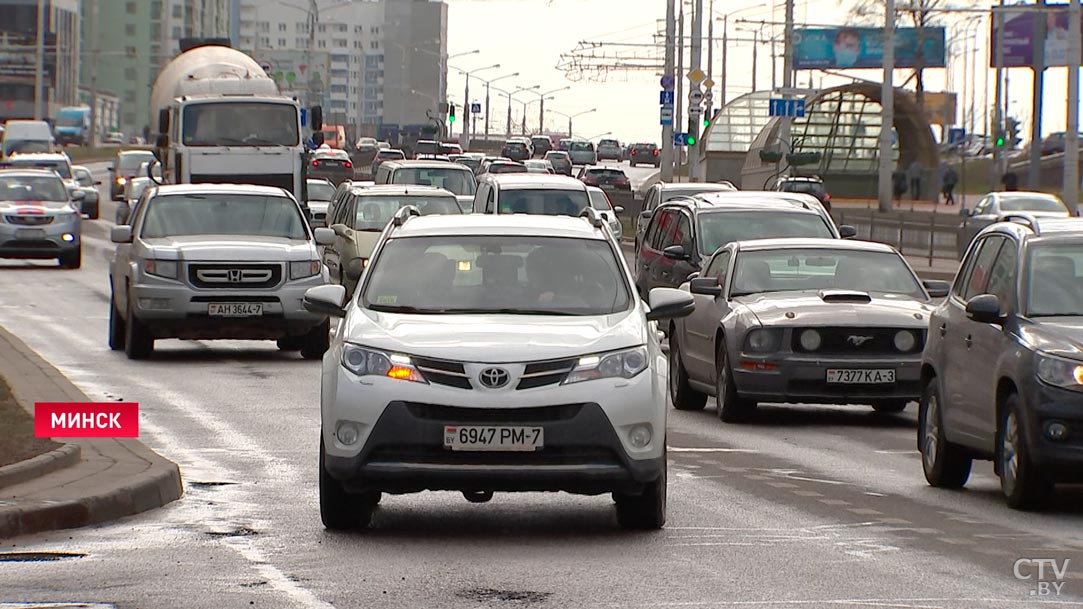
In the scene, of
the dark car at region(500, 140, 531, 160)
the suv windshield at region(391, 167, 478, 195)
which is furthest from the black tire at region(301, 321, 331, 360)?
the dark car at region(500, 140, 531, 160)

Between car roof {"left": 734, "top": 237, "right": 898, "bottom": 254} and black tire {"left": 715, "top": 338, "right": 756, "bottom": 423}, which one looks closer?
black tire {"left": 715, "top": 338, "right": 756, "bottom": 423}

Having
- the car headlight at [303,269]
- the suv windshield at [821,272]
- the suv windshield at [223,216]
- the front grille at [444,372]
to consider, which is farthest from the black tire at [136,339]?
the front grille at [444,372]

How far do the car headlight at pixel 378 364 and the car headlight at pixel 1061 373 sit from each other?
3327 millimetres

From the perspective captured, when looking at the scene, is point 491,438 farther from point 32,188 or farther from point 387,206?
point 32,188

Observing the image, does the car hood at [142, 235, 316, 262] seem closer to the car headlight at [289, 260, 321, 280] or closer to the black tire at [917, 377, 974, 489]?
the car headlight at [289, 260, 321, 280]

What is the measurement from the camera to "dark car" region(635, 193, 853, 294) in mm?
23141

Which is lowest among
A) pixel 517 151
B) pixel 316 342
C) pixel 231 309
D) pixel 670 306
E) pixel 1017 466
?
pixel 316 342

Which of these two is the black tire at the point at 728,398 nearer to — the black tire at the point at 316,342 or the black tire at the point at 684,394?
the black tire at the point at 684,394

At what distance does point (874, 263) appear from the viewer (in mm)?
18250

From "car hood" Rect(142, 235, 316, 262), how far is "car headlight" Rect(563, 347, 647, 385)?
39.6ft

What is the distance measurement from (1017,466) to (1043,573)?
2.37 m

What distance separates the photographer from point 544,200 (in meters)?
32.3

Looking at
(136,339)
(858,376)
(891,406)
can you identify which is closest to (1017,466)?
(858,376)

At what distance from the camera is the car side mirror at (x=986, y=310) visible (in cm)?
1171
